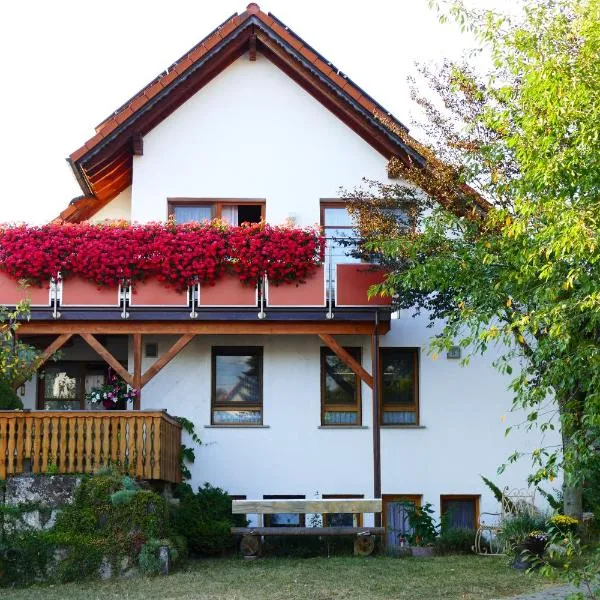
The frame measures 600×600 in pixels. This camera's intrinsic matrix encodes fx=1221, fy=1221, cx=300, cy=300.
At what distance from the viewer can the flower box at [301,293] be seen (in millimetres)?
21297

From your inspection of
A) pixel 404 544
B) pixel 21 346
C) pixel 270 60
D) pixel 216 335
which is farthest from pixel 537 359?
pixel 270 60

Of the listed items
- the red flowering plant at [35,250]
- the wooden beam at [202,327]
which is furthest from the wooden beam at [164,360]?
the red flowering plant at [35,250]

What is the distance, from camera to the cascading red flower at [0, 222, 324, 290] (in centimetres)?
2094

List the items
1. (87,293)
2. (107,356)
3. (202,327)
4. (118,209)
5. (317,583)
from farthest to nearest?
(118,209)
(202,327)
(87,293)
(107,356)
(317,583)

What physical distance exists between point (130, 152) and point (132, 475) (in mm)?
7094

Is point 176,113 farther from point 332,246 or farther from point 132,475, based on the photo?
point 132,475

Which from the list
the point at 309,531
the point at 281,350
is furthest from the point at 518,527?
the point at 281,350

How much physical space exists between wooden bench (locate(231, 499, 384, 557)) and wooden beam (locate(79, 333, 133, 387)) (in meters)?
3.00

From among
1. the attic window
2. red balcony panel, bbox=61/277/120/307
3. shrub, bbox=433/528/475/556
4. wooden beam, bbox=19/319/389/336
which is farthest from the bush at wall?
the attic window

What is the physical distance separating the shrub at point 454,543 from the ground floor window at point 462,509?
5.66 feet

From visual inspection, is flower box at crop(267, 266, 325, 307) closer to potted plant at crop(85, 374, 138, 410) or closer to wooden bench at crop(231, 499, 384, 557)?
potted plant at crop(85, 374, 138, 410)

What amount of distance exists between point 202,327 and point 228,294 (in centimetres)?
75

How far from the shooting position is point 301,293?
21.3 meters

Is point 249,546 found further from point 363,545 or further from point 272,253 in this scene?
point 272,253
